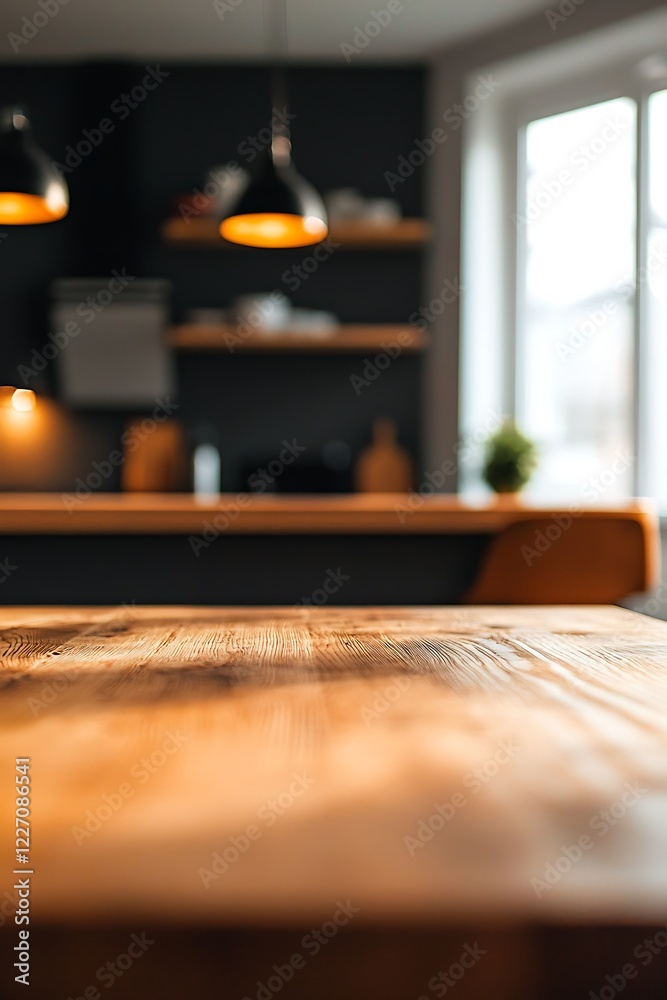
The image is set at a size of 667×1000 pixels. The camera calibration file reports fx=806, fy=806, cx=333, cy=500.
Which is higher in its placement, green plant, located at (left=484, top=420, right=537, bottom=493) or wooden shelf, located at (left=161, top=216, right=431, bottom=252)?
wooden shelf, located at (left=161, top=216, right=431, bottom=252)

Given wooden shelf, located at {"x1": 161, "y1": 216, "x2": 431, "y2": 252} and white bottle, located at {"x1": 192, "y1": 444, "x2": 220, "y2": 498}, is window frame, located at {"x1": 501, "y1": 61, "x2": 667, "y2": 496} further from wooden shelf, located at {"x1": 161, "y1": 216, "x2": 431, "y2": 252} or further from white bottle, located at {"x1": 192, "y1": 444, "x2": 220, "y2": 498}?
white bottle, located at {"x1": 192, "y1": 444, "x2": 220, "y2": 498}

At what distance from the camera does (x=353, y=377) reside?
13.4 feet

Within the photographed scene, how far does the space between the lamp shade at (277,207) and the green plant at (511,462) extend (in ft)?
4.27

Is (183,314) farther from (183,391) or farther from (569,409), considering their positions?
(569,409)

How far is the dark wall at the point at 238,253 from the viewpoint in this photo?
404 centimetres

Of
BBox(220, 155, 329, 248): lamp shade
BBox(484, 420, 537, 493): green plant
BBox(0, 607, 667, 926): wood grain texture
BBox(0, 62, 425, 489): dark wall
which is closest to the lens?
BBox(0, 607, 667, 926): wood grain texture

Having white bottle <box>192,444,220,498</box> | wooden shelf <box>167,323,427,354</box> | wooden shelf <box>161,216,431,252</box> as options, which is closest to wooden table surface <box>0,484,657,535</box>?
white bottle <box>192,444,220,498</box>

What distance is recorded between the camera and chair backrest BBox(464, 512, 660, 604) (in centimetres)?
211

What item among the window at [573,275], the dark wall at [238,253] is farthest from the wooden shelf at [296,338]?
the window at [573,275]

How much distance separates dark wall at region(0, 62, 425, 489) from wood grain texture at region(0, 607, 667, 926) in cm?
330

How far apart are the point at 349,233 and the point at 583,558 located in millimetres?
2244

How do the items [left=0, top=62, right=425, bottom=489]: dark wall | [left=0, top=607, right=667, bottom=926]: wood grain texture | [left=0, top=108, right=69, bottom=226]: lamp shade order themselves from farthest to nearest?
[left=0, top=62, right=425, bottom=489]: dark wall
[left=0, top=108, right=69, bottom=226]: lamp shade
[left=0, top=607, right=667, bottom=926]: wood grain texture

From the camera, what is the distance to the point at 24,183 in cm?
204

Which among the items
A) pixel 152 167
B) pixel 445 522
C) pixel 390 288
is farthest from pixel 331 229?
pixel 445 522
